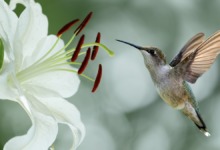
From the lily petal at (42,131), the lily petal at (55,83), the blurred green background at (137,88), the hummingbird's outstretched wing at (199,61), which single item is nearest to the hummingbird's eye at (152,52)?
the hummingbird's outstretched wing at (199,61)

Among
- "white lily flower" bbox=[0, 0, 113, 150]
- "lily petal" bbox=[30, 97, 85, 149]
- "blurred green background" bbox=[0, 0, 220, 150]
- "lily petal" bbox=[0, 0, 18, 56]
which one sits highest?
"lily petal" bbox=[0, 0, 18, 56]

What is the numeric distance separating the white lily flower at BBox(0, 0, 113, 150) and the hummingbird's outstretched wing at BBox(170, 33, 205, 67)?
0.42 meters

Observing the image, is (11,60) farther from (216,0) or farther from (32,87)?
(216,0)

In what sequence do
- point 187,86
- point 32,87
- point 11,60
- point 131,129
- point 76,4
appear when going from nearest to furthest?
point 11,60 → point 32,87 → point 187,86 → point 76,4 → point 131,129

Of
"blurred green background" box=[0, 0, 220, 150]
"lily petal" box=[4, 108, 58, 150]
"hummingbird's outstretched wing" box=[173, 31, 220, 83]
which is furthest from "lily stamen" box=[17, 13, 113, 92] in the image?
"blurred green background" box=[0, 0, 220, 150]

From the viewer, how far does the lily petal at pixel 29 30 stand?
1.64 metres

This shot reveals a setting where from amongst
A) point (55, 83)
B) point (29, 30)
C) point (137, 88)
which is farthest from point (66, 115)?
point (137, 88)

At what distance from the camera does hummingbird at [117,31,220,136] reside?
6.72ft

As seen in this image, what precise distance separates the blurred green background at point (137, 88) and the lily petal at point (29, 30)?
3.81 metres

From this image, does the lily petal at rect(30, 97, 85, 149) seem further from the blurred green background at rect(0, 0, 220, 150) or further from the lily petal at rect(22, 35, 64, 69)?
the blurred green background at rect(0, 0, 220, 150)

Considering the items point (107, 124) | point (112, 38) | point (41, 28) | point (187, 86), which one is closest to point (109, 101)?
point (107, 124)

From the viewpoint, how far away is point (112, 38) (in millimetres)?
6805

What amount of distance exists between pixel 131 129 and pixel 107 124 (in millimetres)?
240

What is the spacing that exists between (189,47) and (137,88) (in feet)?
13.3
